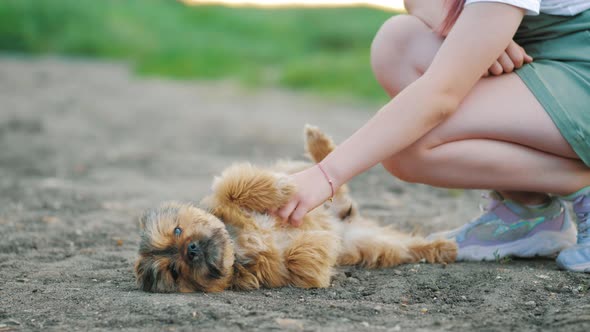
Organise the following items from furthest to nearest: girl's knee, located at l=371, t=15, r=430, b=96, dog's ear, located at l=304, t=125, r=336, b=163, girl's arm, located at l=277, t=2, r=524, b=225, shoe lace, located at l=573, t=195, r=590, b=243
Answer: dog's ear, located at l=304, t=125, r=336, b=163 → girl's knee, located at l=371, t=15, r=430, b=96 → shoe lace, located at l=573, t=195, r=590, b=243 → girl's arm, located at l=277, t=2, r=524, b=225

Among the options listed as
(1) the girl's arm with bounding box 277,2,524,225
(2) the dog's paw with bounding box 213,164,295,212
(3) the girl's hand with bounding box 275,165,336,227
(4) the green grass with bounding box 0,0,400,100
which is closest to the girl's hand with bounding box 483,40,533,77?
(1) the girl's arm with bounding box 277,2,524,225

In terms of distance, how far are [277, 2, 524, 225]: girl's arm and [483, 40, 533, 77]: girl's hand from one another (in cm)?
17

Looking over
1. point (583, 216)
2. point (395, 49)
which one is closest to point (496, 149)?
point (583, 216)

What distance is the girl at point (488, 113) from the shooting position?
251 centimetres

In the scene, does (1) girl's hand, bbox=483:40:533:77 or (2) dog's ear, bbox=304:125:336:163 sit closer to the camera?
(1) girl's hand, bbox=483:40:533:77

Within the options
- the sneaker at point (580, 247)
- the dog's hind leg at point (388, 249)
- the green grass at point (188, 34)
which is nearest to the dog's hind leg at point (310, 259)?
the dog's hind leg at point (388, 249)

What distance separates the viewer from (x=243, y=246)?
2777 millimetres

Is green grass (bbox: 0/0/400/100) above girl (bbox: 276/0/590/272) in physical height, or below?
below

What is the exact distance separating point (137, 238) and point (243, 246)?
3.39 ft

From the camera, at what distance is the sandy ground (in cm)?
220

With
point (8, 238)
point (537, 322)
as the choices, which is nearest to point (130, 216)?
point (8, 238)

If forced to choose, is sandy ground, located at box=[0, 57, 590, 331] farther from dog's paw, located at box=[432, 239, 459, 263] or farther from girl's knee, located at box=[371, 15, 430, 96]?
girl's knee, located at box=[371, 15, 430, 96]

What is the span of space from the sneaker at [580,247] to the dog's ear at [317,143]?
123 cm

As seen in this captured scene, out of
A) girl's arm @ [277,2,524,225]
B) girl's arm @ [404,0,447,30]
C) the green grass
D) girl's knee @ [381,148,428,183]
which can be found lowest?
the green grass
